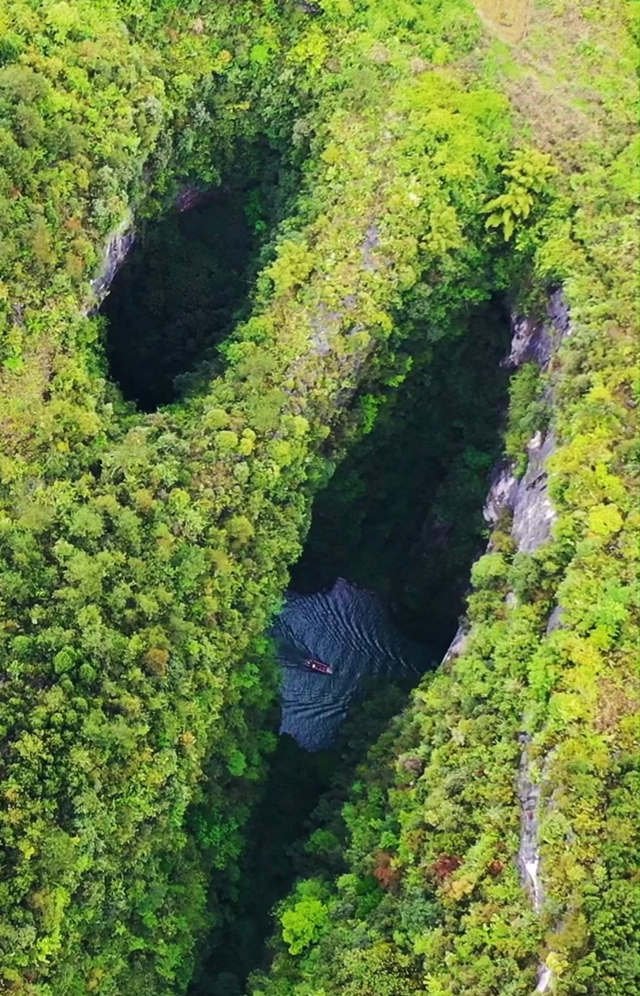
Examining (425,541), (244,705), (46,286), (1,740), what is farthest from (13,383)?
(425,541)

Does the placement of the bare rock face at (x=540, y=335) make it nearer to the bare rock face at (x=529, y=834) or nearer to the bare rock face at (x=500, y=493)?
the bare rock face at (x=500, y=493)

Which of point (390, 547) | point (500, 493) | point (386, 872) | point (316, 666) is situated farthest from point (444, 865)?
point (390, 547)

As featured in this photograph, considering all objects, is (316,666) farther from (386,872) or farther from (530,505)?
(530,505)

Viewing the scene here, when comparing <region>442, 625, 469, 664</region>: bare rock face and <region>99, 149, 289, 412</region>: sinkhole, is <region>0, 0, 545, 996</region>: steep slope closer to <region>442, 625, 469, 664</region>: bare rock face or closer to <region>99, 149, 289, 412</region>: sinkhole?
<region>99, 149, 289, 412</region>: sinkhole

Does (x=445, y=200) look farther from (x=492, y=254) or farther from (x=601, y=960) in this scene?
(x=601, y=960)

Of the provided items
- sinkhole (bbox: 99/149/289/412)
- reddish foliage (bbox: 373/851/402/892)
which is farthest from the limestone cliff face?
sinkhole (bbox: 99/149/289/412)

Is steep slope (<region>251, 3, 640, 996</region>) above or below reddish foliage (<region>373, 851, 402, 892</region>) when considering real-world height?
above

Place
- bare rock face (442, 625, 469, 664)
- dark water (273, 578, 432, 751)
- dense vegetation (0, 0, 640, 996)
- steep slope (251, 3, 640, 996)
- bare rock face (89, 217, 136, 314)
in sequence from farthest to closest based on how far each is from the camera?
dark water (273, 578, 432, 751)
bare rock face (89, 217, 136, 314)
bare rock face (442, 625, 469, 664)
dense vegetation (0, 0, 640, 996)
steep slope (251, 3, 640, 996)
